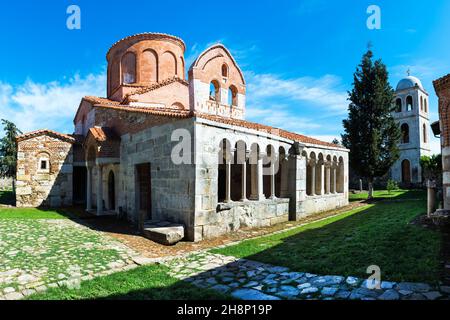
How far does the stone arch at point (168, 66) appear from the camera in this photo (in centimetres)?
1739

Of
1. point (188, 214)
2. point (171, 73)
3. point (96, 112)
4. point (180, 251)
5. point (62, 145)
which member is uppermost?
point (171, 73)

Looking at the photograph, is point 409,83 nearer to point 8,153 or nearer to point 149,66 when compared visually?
point 149,66

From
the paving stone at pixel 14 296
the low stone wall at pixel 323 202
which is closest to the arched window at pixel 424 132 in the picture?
the low stone wall at pixel 323 202

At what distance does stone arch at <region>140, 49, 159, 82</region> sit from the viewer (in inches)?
674

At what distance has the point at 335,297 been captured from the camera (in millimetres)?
3549

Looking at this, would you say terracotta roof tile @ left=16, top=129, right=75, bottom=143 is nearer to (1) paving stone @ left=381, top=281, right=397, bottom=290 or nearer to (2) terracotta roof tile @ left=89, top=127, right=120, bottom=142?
(2) terracotta roof tile @ left=89, top=127, right=120, bottom=142

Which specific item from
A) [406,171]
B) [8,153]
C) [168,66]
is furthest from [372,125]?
[8,153]

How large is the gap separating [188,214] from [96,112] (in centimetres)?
971

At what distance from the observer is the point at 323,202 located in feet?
43.6

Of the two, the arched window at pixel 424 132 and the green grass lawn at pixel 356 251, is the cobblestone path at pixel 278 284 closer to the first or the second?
the green grass lawn at pixel 356 251

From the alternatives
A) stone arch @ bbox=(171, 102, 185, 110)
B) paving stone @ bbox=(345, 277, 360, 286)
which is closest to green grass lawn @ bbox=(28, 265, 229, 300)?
paving stone @ bbox=(345, 277, 360, 286)

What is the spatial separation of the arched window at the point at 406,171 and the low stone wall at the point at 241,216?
25396 mm
